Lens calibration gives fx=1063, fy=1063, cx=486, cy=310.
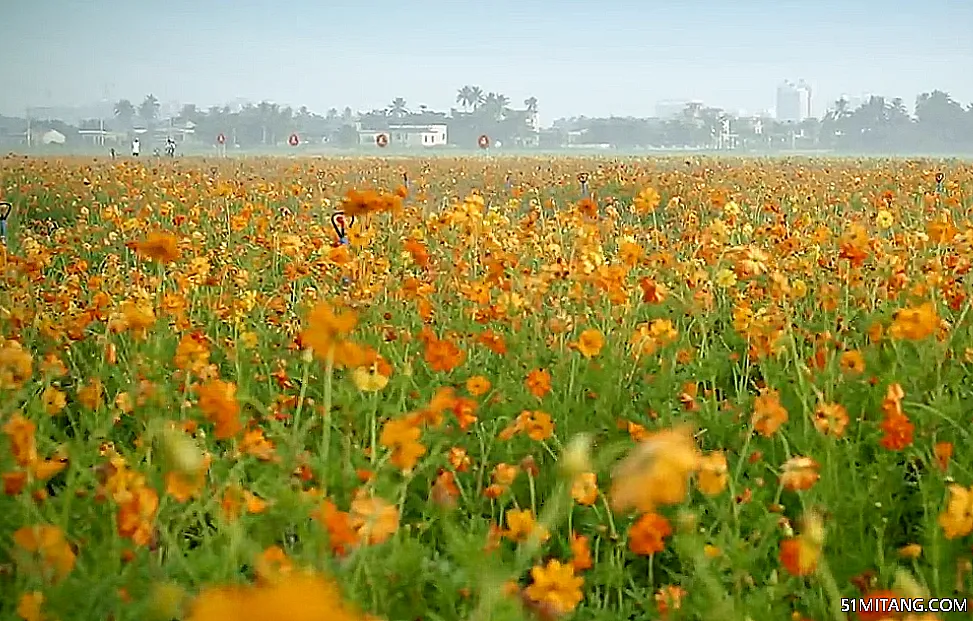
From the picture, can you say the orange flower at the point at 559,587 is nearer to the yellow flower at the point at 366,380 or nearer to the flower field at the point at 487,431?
the flower field at the point at 487,431

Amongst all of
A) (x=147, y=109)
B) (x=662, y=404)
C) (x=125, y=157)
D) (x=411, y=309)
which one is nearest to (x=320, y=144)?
(x=125, y=157)

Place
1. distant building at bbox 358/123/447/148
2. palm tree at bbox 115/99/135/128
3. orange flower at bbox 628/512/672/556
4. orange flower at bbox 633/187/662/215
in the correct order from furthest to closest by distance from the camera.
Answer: distant building at bbox 358/123/447/148, palm tree at bbox 115/99/135/128, orange flower at bbox 633/187/662/215, orange flower at bbox 628/512/672/556

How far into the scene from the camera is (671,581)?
1.30 m

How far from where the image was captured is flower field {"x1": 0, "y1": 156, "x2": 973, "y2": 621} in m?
0.89

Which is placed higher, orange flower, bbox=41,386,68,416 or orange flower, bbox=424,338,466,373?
orange flower, bbox=424,338,466,373

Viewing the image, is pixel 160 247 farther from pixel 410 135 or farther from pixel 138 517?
pixel 410 135

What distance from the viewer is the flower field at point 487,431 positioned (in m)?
0.89

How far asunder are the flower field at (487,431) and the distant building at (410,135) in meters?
7.62

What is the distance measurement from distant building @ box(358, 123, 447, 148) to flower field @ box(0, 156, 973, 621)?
25.0 feet

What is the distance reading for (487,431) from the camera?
1.63 m

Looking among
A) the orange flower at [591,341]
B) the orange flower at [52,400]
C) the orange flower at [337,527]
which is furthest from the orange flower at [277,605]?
the orange flower at [591,341]

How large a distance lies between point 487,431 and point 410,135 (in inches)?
403

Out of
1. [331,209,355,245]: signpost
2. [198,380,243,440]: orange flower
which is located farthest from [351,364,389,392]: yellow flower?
[331,209,355,245]: signpost

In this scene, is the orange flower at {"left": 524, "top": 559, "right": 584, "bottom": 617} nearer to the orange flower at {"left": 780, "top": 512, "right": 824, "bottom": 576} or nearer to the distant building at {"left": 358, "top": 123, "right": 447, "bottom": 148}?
the orange flower at {"left": 780, "top": 512, "right": 824, "bottom": 576}
